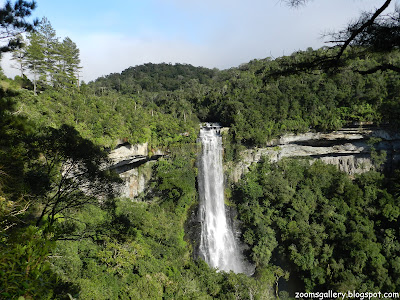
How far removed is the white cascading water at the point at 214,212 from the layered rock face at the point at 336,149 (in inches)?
55.7

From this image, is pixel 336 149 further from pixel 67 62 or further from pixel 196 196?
pixel 67 62

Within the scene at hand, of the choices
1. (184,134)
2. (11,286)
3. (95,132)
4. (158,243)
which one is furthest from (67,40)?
(11,286)

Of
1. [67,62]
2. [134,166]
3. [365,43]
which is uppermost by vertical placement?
[67,62]

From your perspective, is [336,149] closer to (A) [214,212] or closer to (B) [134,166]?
(A) [214,212]

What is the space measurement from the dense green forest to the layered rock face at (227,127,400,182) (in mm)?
688

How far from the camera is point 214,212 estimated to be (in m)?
18.0

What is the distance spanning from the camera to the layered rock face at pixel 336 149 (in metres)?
18.5

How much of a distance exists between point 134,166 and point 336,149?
15.6 meters

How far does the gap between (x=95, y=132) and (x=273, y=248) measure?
42.4ft

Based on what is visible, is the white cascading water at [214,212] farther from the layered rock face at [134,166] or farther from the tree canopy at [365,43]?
the tree canopy at [365,43]

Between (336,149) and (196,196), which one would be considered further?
(336,149)

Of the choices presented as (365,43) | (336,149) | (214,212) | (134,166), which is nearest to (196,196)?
(214,212)

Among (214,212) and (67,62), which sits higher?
(67,62)

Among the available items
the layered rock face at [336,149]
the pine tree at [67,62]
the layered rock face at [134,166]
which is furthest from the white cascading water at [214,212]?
the pine tree at [67,62]
